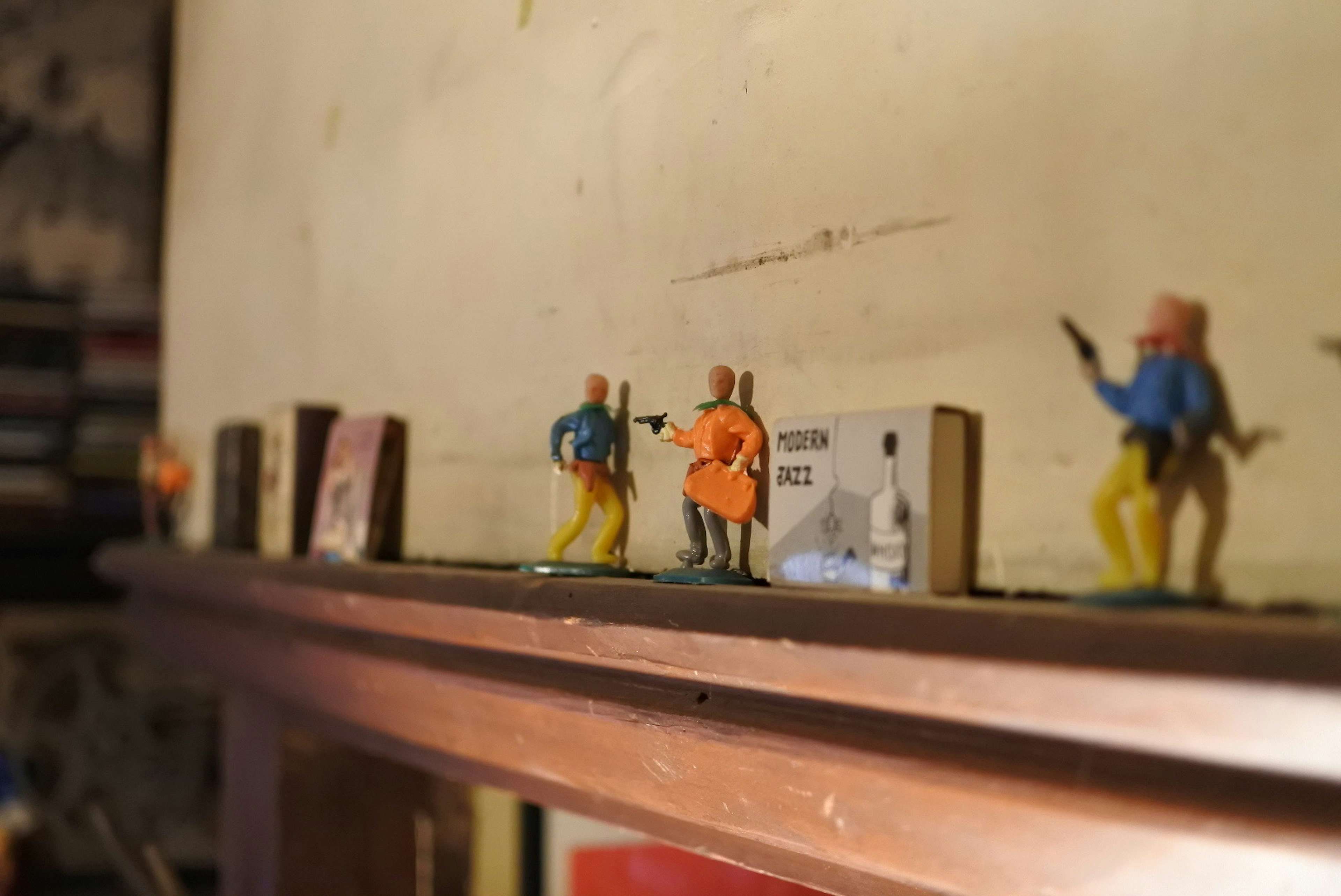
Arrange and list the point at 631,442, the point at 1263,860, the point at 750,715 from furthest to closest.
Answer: the point at 631,442 → the point at 750,715 → the point at 1263,860

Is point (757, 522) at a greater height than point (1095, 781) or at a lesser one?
greater

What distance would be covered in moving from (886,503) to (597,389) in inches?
12.9

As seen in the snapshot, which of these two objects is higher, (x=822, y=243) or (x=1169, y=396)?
(x=822, y=243)

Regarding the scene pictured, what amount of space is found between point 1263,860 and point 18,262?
2646mm

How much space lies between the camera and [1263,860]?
0.46m

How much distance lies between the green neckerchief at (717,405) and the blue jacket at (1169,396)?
11.3 inches

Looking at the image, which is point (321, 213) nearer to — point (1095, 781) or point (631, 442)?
point (631, 442)

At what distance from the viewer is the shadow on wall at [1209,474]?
0.55m

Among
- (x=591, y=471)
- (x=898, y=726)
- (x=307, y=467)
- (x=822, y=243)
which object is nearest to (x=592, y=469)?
(x=591, y=471)

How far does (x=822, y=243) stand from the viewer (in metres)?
0.77

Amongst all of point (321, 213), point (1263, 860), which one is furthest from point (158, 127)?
point (1263, 860)

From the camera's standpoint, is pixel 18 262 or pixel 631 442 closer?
pixel 631 442

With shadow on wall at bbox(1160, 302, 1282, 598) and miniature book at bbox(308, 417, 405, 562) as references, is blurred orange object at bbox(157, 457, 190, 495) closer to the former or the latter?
miniature book at bbox(308, 417, 405, 562)

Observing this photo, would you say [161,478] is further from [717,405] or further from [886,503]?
[886,503]
